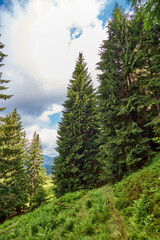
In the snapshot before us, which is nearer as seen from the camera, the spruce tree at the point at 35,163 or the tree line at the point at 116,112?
the tree line at the point at 116,112

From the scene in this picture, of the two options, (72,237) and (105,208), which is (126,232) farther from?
(72,237)

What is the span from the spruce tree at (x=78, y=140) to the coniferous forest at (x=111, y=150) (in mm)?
112

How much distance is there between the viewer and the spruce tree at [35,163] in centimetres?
2295

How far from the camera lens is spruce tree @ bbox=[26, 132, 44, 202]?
23.0m

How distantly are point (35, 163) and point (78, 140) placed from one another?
54.2ft

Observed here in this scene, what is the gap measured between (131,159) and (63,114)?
10228mm

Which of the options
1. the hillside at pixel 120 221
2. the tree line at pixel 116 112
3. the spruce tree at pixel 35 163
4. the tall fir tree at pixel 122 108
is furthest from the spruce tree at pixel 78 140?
the spruce tree at pixel 35 163

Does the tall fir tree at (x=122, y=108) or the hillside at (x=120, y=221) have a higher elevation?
the tall fir tree at (x=122, y=108)

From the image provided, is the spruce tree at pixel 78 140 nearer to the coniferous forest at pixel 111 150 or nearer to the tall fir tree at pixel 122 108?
the coniferous forest at pixel 111 150

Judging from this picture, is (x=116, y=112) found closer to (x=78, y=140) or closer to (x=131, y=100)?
(x=131, y=100)

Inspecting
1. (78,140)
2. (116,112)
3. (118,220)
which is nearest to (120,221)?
(118,220)

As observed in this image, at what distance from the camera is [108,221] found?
4281 mm

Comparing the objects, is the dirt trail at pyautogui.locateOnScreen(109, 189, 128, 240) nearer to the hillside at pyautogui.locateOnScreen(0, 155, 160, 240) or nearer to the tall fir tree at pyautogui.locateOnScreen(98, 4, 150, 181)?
the hillside at pyautogui.locateOnScreen(0, 155, 160, 240)

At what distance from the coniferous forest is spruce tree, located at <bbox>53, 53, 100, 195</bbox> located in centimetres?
11
